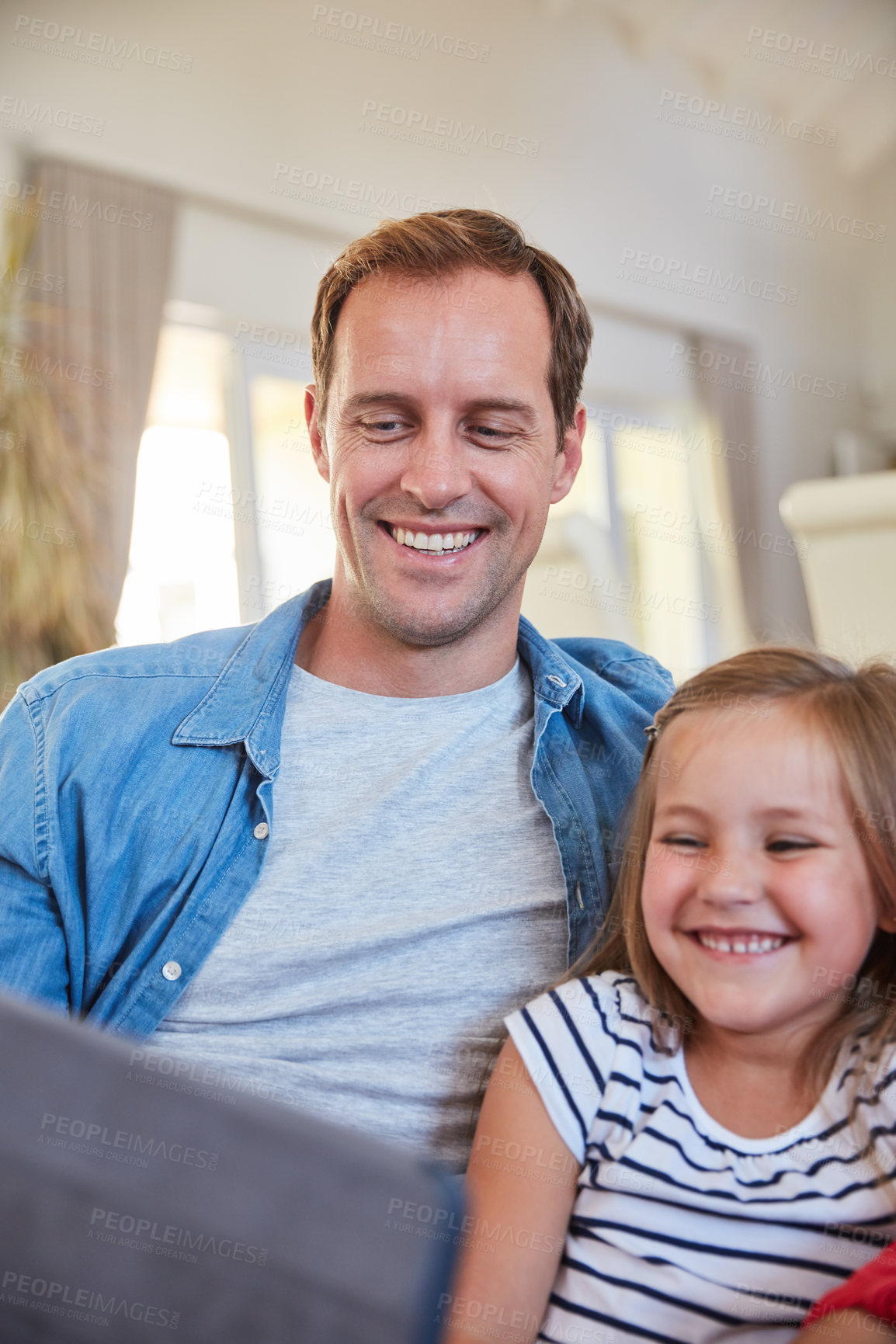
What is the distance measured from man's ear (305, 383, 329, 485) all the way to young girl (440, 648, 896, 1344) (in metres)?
0.67

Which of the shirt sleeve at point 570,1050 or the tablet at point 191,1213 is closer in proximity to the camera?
the tablet at point 191,1213

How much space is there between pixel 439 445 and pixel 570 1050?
658mm

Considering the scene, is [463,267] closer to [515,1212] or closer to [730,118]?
[515,1212]

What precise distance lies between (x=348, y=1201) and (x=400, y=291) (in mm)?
1152

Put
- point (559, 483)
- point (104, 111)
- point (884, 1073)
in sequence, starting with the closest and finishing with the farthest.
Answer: point (884, 1073) → point (559, 483) → point (104, 111)

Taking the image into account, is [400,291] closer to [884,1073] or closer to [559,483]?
[559,483]

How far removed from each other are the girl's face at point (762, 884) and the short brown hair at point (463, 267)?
61cm

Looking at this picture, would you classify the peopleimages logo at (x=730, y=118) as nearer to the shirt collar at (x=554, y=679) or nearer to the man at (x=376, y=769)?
the man at (x=376, y=769)

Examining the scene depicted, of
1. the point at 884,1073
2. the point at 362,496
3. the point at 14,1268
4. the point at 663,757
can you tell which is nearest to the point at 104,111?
the point at 362,496

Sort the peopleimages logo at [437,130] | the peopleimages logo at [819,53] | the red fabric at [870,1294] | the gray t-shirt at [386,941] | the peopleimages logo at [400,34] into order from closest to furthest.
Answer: the red fabric at [870,1294] < the gray t-shirt at [386,941] < the peopleimages logo at [400,34] < the peopleimages logo at [437,130] < the peopleimages logo at [819,53]

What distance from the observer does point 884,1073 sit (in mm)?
870

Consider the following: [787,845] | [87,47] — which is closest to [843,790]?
[787,845]

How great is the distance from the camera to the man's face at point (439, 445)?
1.26 meters

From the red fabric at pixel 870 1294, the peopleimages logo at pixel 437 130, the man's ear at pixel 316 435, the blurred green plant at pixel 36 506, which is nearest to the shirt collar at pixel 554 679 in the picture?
the man's ear at pixel 316 435
